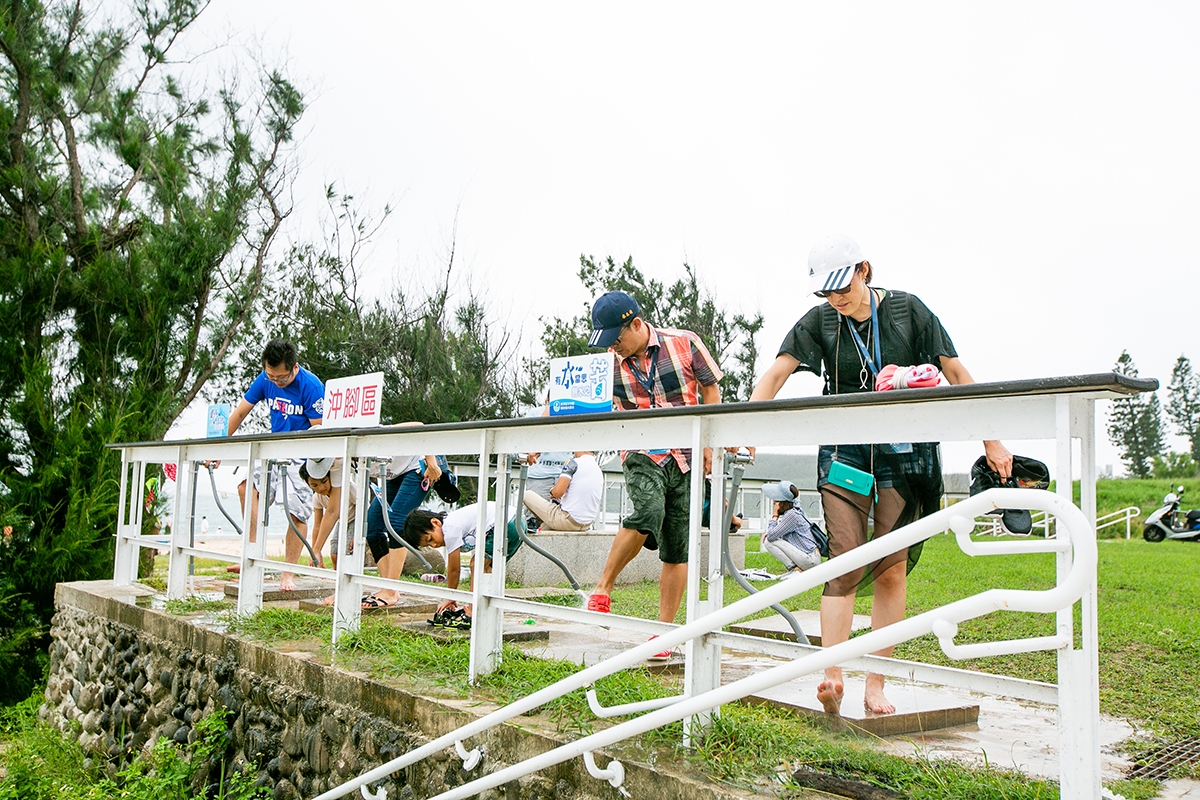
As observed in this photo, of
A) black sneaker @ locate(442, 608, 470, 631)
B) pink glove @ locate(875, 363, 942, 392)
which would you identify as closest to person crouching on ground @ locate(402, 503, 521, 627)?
black sneaker @ locate(442, 608, 470, 631)

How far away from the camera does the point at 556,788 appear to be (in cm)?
278

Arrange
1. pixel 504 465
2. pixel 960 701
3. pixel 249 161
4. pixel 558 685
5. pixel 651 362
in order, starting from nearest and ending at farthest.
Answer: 1. pixel 558 685
2. pixel 960 701
3. pixel 504 465
4. pixel 651 362
5. pixel 249 161

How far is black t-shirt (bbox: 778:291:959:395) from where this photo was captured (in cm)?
308

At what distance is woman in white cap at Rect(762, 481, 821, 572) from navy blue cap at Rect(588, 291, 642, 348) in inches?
147

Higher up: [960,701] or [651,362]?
[651,362]

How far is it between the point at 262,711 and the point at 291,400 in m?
2.32

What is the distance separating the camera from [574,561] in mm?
8695

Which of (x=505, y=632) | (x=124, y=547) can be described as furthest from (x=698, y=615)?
(x=124, y=547)

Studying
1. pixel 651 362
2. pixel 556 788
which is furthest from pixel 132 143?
pixel 556 788

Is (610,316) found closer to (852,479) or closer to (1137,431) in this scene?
(852,479)

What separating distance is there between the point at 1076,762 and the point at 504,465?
7.36 ft

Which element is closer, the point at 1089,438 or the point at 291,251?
the point at 1089,438

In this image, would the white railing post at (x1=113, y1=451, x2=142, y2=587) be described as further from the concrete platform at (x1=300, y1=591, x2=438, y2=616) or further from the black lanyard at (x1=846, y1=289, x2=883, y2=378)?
the black lanyard at (x1=846, y1=289, x2=883, y2=378)

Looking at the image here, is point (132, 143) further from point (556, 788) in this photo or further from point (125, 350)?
point (556, 788)
